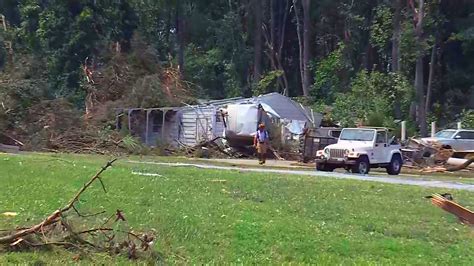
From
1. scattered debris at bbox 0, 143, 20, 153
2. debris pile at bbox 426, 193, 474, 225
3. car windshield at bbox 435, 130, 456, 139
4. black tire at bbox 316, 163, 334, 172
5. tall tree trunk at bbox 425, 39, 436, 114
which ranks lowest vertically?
black tire at bbox 316, 163, 334, 172

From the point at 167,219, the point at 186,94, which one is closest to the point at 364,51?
the point at 186,94

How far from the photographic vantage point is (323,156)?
98.4ft

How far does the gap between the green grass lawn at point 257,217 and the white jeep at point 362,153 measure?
9091mm

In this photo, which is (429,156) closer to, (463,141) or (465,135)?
(463,141)

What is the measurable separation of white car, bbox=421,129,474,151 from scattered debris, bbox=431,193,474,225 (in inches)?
941

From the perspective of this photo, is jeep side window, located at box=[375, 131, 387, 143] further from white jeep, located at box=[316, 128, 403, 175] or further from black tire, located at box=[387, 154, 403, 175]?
black tire, located at box=[387, 154, 403, 175]

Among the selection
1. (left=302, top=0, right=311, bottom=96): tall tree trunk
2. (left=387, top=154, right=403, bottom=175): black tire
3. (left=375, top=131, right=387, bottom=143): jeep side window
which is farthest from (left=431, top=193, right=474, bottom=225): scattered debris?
(left=302, top=0, right=311, bottom=96): tall tree trunk

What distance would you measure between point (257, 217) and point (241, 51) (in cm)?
5355

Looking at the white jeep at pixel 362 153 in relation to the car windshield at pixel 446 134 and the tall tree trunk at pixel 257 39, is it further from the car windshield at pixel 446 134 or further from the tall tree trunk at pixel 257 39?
the tall tree trunk at pixel 257 39

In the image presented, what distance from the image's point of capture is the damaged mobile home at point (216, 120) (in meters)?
39.7

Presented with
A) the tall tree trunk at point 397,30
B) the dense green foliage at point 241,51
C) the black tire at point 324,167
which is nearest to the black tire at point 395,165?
the black tire at point 324,167

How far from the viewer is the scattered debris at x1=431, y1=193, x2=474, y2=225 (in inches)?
550

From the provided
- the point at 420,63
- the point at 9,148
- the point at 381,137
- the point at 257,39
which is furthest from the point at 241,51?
the point at 381,137

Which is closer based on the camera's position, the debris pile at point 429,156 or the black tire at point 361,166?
the black tire at point 361,166
